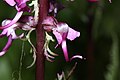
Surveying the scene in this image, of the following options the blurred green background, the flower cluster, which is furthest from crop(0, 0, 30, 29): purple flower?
the blurred green background

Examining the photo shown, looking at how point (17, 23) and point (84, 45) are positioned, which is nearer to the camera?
point (17, 23)

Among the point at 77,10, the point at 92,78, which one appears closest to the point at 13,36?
the point at 92,78

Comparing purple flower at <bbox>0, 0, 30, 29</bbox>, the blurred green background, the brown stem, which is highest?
purple flower at <bbox>0, 0, 30, 29</bbox>

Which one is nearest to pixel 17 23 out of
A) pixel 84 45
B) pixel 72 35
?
pixel 72 35

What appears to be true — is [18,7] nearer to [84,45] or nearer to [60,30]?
[60,30]

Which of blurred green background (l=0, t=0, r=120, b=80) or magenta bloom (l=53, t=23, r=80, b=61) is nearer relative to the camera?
magenta bloom (l=53, t=23, r=80, b=61)

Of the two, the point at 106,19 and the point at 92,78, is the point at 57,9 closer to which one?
the point at 92,78

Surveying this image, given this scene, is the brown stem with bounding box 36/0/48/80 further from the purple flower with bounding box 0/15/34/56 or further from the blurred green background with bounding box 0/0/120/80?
the blurred green background with bounding box 0/0/120/80

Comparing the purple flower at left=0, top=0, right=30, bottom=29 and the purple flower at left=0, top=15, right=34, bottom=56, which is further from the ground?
the purple flower at left=0, top=0, right=30, bottom=29
